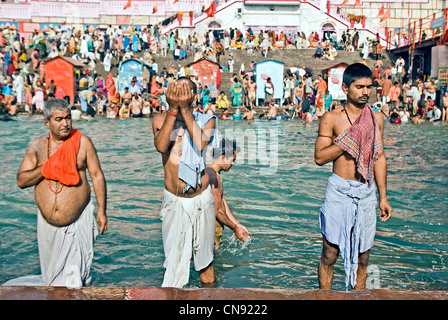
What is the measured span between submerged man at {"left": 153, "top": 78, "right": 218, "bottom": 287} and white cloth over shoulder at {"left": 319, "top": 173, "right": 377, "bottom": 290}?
37.0 inches

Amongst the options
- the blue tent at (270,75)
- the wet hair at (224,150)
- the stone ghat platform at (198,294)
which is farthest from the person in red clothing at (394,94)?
the stone ghat platform at (198,294)

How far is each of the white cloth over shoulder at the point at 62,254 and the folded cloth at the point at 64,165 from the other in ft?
1.01

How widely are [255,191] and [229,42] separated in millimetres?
20414

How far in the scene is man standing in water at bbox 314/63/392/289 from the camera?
3719 millimetres

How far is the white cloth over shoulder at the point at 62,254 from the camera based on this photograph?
3691 mm

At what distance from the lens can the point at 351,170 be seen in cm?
379

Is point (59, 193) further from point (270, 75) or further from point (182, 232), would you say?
point (270, 75)

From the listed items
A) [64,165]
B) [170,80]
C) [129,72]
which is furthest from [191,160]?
[129,72]

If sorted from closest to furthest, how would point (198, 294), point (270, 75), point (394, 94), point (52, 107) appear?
point (198, 294) → point (52, 107) → point (394, 94) → point (270, 75)

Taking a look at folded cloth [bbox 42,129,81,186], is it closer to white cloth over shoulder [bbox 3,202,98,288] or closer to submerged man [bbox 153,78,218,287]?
white cloth over shoulder [bbox 3,202,98,288]

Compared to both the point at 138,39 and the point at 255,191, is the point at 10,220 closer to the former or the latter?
the point at 255,191

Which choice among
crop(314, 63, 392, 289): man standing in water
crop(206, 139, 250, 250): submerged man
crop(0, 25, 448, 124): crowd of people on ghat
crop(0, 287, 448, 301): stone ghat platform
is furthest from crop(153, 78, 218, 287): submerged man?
crop(0, 25, 448, 124): crowd of people on ghat

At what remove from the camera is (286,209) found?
24.4 feet

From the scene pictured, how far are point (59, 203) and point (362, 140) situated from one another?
7.37ft
